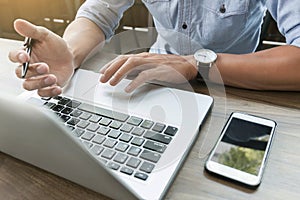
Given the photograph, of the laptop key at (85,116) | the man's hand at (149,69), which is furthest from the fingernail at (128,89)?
the laptop key at (85,116)

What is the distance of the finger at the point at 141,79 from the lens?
586 mm

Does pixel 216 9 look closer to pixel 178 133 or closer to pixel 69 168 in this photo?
pixel 178 133

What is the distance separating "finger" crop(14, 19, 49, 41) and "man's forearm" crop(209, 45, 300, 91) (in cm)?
36

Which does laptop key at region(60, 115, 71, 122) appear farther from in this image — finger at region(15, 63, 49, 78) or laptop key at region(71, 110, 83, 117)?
finger at region(15, 63, 49, 78)

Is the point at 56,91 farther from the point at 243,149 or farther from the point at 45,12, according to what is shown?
the point at 45,12

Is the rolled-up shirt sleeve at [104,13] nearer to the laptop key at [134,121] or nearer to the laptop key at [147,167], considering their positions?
the laptop key at [134,121]

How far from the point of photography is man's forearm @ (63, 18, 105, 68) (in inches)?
28.0

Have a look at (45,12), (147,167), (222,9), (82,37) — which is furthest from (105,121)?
(45,12)

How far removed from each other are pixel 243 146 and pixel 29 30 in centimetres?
45

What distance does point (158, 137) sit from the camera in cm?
46

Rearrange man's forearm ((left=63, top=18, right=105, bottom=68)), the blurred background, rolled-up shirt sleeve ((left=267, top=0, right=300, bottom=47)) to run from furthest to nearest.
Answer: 1. the blurred background
2. man's forearm ((left=63, top=18, right=105, bottom=68))
3. rolled-up shirt sleeve ((left=267, top=0, right=300, bottom=47))

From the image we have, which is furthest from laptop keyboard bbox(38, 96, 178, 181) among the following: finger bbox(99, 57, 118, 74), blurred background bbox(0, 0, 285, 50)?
blurred background bbox(0, 0, 285, 50)

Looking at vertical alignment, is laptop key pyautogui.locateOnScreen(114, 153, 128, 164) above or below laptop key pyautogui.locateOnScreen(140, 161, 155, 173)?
Result: above

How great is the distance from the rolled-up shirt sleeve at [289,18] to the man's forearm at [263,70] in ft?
0.08
